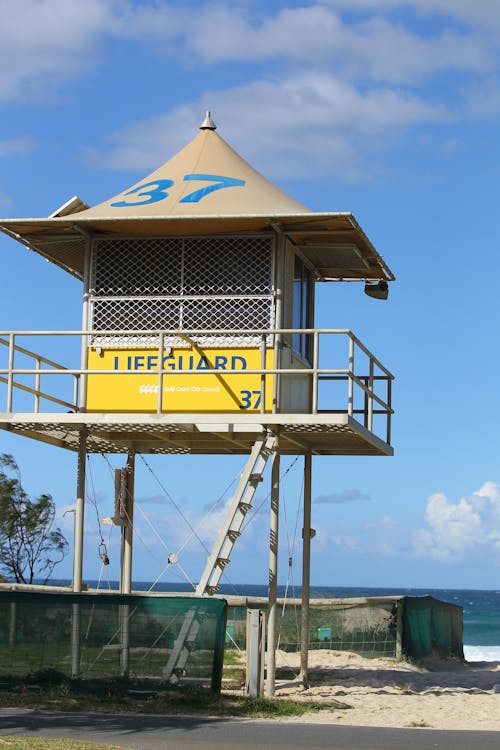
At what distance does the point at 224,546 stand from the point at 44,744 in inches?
222

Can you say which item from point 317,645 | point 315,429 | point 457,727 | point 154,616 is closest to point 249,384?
point 315,429

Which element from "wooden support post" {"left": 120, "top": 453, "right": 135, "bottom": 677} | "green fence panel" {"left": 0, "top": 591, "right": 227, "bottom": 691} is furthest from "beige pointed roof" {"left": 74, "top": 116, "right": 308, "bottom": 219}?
"green fence panel" {"left": 0, "top": 591, "right": 227, "bottom": 691}

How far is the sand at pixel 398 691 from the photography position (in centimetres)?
1780

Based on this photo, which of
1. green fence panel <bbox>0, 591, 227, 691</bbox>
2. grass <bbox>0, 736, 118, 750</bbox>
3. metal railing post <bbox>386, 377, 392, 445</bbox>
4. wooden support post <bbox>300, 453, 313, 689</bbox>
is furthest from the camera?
metal railing post <bbox>386, 377, 392, 445</bbox>

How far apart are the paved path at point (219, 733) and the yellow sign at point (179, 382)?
5.27 metres

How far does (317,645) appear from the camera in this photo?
28641mm

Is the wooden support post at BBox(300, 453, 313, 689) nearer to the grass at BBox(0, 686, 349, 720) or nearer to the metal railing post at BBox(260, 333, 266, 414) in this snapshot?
the metal railing post at BBox(260, 333, 266, 414)

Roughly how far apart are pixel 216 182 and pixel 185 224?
4.25 ft

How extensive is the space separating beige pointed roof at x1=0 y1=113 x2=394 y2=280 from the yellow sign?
1.95 meters

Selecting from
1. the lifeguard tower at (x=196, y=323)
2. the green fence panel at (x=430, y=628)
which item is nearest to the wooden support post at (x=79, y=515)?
the lifeguard tower at (x=196, y=323)

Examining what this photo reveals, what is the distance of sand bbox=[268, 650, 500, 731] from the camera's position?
17797 mm

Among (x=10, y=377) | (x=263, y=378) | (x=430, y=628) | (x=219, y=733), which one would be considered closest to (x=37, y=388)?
(x=10, y=377)

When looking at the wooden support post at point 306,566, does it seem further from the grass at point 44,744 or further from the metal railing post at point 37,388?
the grass at point 44,744

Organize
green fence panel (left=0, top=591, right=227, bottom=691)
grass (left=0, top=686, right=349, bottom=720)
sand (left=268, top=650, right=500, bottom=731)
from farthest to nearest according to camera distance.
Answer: green fence panel (left=0, top=591, right=227, bottom=691) → sand (left=268, top=650, right=500, bottom=731) → grass (left=0, top=686, right=349, bottom=720)
